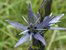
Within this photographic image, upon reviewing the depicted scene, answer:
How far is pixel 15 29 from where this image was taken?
4.51 feet

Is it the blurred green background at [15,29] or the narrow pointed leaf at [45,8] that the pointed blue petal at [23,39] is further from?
the blurred green background at [15,29]

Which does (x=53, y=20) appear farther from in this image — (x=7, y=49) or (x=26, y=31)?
(x=7, y=49)

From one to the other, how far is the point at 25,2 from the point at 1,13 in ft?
0.71

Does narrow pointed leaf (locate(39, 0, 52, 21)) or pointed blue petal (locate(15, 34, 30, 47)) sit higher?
narrow pointed leaf (locate(39, 0, 52, 21))

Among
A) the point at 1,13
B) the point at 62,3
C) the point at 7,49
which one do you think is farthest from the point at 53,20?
the point at 62,3

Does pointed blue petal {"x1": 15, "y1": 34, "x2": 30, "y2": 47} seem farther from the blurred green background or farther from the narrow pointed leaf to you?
the blurred green background

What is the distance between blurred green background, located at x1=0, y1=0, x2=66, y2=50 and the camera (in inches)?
52.2

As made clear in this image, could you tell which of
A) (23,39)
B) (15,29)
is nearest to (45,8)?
(23,39)

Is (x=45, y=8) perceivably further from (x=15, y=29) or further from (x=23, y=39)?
(x=15, y=29)

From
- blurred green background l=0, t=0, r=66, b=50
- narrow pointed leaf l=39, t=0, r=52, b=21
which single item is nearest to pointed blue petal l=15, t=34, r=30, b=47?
narrow pointed leaf l=39, t=0, r=52, b=21

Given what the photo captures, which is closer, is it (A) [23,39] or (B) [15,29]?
(A) [23,39]

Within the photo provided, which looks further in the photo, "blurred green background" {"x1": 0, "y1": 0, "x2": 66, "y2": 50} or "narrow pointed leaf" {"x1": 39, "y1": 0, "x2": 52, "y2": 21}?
"blurred green background" {"x1": 0, "y1": 0, "x2": 66, "y2": 50}

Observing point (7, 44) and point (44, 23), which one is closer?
point (44, 23)

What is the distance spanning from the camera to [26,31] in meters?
0.53
